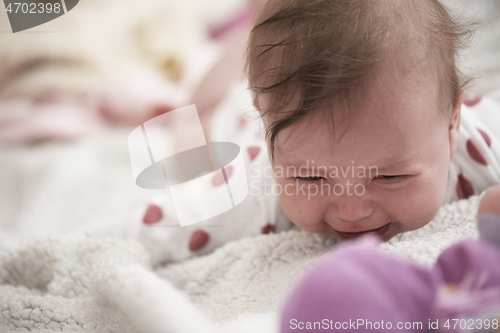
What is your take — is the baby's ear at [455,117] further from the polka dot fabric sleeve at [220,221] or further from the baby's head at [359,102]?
the polka dot fabric sleeve at [220,221]

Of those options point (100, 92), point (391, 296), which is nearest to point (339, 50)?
point (391, 296)

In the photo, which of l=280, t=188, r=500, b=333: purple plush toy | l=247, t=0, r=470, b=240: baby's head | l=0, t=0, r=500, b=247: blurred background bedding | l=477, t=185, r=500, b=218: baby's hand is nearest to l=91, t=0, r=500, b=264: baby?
l=247, t=0, r=470, b=240: baby's head

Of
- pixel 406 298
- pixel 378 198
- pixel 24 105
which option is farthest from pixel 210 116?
pixel 406 298

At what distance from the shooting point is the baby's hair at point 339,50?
0.52 meters

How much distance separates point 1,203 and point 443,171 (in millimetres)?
913

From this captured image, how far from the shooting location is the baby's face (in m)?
0.53

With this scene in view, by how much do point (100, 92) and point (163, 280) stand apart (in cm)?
68

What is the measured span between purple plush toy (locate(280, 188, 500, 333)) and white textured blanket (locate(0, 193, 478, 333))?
0.16 m

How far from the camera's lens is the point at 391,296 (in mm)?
293

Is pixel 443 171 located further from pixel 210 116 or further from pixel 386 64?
pixel 210 116

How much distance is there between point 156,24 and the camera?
43.8 inches

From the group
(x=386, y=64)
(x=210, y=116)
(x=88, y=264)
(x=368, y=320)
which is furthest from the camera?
(x=210, y=116)

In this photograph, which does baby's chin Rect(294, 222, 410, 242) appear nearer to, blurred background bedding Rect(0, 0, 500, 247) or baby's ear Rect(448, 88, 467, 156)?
baby's ear Rect(448, 88, 467, 156)

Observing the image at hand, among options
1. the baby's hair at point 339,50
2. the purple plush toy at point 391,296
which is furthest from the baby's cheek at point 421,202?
the purple plush toy at point 391,296
